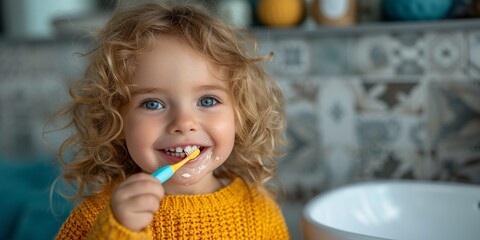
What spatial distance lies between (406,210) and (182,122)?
1.59ft

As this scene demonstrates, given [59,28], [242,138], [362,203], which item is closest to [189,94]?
[242,138]

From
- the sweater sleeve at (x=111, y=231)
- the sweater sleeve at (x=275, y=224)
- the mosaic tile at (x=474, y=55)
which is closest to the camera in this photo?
the sweater sleeve at (x=111, y=231)

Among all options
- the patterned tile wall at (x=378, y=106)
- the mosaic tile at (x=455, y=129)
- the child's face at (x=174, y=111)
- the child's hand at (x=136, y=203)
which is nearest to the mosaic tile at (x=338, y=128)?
the patterned tile wall at (x=378, y=106)

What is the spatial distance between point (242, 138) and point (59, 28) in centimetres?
81

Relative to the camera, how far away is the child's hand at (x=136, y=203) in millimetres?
576

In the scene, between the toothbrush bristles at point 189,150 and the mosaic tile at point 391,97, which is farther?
the mosaic tile at point 391,97

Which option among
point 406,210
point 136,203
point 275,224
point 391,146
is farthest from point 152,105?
point 391,146

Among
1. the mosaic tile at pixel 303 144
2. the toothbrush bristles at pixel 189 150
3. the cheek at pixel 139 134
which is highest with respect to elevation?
the cheek at pixel 139 134

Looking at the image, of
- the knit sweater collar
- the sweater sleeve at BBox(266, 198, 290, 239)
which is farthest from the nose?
the sweater sleeve at BBox(266, 198, 290, 239)

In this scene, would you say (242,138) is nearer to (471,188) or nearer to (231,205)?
(231,205)

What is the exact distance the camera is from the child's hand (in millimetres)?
576

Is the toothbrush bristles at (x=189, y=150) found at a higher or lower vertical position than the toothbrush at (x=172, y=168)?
higher

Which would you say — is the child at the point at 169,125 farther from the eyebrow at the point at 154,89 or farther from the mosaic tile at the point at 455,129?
the mosaic tile at the point at 455,129

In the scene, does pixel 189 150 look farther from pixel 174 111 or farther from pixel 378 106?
pixel 378 106
